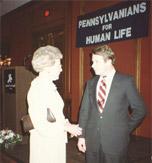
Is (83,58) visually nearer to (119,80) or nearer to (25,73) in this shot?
(25,73)

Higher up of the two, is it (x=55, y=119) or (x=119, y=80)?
(x=119, y=80)

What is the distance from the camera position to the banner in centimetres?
367

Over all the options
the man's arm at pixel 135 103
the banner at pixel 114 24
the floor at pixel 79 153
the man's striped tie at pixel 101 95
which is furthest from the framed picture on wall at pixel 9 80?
the man's arm at pixel 135 103

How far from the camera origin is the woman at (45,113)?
4.66 ft

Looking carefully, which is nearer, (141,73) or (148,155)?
(148,155)

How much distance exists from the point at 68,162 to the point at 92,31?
9.45ft

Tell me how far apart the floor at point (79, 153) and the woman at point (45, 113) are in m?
1.57

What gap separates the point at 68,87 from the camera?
5383 mm

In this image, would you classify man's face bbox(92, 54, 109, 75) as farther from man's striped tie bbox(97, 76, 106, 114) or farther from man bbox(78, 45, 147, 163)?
man's striped tie bbox(97, 76, 106, 114)

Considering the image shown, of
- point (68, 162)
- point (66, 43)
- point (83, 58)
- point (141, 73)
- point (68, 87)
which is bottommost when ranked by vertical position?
point (68, 162)

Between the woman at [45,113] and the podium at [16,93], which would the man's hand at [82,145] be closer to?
the woman at [45,113]

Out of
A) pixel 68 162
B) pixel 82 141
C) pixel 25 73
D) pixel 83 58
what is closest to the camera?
pixel 82 141

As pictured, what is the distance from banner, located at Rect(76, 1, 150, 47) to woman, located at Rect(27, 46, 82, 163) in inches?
102

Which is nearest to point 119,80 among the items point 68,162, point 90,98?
point 90,98
